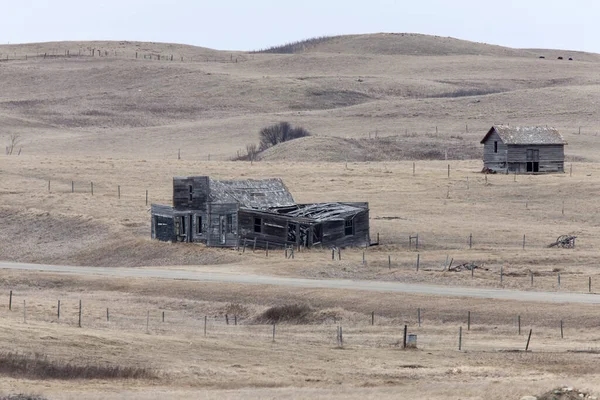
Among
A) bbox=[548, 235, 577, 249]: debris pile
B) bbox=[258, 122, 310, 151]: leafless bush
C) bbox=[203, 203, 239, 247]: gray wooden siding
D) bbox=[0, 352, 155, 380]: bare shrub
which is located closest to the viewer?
bbox=[0, 352, 155, 380]: bare shrub

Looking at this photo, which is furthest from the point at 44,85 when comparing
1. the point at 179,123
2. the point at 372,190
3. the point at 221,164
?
the point at 372,190


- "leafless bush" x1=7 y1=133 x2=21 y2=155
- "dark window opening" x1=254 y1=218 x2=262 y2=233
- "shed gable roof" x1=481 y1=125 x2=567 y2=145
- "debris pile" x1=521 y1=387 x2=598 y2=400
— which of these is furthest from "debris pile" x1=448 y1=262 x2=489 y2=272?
"leafless bush" x1=7 y1=133 x2=21 y2=155

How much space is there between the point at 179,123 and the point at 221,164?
4152cm

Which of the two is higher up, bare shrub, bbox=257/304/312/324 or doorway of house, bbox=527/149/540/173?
doorway of house, bbox=527/149/540/173

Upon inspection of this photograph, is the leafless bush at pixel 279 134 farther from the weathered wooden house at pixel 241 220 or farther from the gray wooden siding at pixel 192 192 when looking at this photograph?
the gray wooden siding at pixel 192 192

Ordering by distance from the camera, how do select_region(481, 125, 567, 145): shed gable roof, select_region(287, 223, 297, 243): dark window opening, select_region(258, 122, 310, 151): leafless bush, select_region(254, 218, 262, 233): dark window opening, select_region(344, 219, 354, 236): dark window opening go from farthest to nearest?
select_region(258, 122, 310, 151): leafless bush, select_region(481, 125, 567, 145): shed gable roof, select_region(344, 219, 354, 236): dark window opening, select_region(254, 218, 262, 233): dark window opening, select_region(287, 223, 297, 243): dark window opening

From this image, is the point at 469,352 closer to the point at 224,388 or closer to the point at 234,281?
the point at 224,388

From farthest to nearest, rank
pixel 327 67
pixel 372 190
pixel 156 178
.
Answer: pixel 327 67
pixel 156 178
pixel 372 190

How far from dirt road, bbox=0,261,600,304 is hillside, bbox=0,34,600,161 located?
155 ft

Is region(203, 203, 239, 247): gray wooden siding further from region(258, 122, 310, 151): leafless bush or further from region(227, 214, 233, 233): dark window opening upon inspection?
region(258, 122, 310, 151): leafless bush

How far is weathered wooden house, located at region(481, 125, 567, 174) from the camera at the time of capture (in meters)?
88.2

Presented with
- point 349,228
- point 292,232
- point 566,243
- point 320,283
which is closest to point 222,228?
point 292,232

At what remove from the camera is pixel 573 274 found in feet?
173

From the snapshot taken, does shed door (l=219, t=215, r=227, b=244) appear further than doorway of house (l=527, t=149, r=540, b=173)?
No
